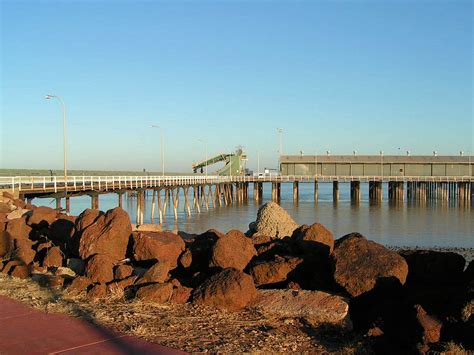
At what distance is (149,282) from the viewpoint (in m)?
8.13

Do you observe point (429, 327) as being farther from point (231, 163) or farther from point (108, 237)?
point (231, 163)

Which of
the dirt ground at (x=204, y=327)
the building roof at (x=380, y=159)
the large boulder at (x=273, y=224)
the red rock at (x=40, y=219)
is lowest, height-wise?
the dirt ground at (x=204, y=327)

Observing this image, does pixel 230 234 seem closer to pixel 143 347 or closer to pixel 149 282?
pixel 149 282

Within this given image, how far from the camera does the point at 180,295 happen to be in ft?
25.2

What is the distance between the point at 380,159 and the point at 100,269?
6995cm

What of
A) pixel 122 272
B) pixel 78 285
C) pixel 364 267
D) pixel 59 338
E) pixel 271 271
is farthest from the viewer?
pixel 122 272

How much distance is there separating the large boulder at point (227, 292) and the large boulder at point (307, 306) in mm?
178

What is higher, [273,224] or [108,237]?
[108,237]

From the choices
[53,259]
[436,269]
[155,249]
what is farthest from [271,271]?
[53,259]

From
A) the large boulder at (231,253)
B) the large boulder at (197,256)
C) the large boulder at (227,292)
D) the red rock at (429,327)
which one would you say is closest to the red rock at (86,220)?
the large boulder at (197,256)

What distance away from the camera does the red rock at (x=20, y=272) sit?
970 cm

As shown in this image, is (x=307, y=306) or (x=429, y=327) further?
(x=307, y=306)

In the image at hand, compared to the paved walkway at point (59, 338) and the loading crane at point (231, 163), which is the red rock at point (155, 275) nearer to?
the paved walkway at point (59, 338)

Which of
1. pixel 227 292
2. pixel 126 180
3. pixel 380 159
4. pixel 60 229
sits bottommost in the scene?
pixel 227 292
